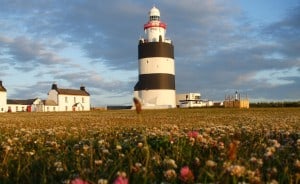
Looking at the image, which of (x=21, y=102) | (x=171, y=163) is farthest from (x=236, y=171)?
(x=21, y=102)

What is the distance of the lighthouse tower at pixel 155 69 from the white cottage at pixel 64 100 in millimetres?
44176

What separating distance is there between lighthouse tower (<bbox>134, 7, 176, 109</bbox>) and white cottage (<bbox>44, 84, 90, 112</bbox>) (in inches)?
1739

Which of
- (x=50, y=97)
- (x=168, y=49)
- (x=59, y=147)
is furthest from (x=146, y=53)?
(x=59, y=147)

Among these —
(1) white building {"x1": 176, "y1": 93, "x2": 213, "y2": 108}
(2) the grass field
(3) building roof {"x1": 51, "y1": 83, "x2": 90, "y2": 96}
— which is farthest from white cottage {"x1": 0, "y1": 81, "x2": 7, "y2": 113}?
(2) the grass field

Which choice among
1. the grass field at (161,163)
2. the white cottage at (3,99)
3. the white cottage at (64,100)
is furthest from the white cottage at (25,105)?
the grass field at (161,163)

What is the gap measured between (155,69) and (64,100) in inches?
1980

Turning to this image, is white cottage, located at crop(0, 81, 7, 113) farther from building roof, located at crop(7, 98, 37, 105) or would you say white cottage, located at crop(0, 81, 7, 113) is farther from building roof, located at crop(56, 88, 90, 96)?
building roof, located at crop(56, 88, 90, 96)

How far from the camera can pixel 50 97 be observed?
11488 cm

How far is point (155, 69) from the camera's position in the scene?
230ft

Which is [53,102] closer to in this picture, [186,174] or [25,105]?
[25,105]

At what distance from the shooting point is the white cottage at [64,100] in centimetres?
11206

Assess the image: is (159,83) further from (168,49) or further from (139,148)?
(139,148)

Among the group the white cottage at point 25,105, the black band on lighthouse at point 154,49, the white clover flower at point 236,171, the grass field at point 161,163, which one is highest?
the black band on lighthouse at point 154,49

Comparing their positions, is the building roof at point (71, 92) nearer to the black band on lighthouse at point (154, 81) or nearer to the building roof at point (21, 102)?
the building roof at point (21, 102)
